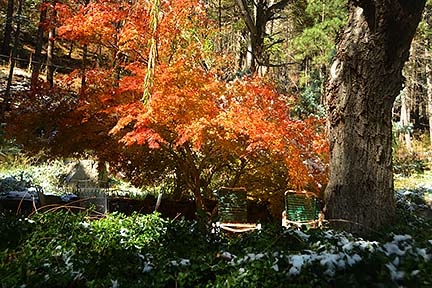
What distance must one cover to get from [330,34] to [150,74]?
10.1m

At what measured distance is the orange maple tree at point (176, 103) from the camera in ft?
14.5

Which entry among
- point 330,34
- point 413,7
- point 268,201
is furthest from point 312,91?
point 413,7

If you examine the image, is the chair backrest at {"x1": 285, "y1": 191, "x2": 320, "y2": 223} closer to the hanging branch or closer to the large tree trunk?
the large tree trunk

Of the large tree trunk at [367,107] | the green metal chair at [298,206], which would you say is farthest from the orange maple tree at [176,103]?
the large tree trunk at [367,107]

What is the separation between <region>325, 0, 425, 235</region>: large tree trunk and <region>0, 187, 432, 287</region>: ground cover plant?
2.00ft

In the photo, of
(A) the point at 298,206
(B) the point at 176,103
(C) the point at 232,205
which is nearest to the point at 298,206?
(A) the point at 298,206

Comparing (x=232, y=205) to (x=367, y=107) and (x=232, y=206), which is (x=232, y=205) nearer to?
(x=232, y=206)

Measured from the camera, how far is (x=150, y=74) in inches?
92.1

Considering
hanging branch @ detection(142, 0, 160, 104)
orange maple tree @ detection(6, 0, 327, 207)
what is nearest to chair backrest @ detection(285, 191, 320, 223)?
orange maple tree @ detection(6, 0, 327, 207)

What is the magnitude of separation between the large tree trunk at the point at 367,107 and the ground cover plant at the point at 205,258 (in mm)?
611

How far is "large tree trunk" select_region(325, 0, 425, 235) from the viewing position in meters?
2.87

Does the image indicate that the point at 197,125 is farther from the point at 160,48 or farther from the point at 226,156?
the point at 226,156

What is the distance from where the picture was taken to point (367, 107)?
9.68ft

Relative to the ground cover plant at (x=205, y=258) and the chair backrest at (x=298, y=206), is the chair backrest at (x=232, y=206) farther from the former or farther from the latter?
the ground cover plant at (x=205, y=258)
